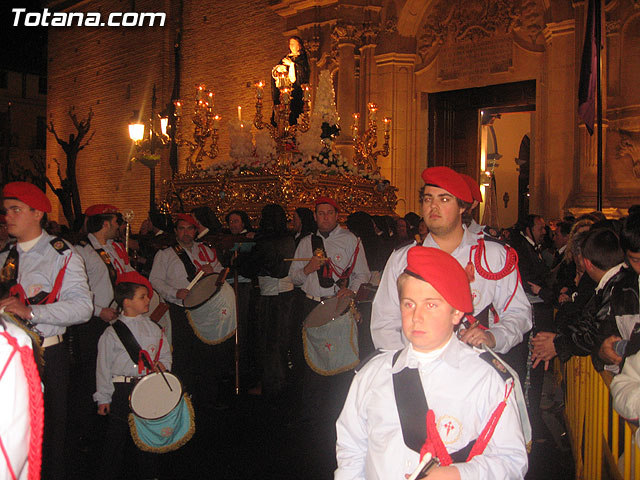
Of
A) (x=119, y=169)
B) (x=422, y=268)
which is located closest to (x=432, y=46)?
(x=422, y=268)

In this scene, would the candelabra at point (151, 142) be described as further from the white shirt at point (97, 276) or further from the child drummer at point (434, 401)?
the child drummer at point (434, 401)

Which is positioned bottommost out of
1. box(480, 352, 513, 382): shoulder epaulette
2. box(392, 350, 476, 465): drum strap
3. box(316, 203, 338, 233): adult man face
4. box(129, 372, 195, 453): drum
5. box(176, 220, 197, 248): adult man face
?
box(129, 372, 195, 453): drum

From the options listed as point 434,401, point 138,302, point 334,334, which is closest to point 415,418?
point 434,401

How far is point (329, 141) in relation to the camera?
1084cm

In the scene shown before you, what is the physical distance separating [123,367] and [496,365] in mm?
3139

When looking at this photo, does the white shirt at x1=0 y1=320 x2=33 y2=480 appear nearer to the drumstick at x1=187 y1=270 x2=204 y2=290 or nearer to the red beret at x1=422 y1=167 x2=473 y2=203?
the red beret at x1=422 y1=167 x2=473 y2=203

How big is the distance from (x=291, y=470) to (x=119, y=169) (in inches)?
878

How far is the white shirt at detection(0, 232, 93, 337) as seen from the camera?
4055mm

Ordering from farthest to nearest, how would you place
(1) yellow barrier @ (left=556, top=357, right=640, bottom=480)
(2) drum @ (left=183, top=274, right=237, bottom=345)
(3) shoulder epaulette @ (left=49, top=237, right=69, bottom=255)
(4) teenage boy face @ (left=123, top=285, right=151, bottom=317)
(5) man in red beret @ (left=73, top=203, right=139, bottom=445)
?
(2) drum @ (left=183, top=274, right=237, bottom=345) → (5) man in red beret @ (left=73, top=203, right=139, bottom=445) → (4) teenage boy face @ (left=123, top=285, right=151, bottom=317) → (3) shoulder epaulette @ (left=49, top=237, right=69, bottom=255) → (1) yellow barrier @ (left=556, top=357, right=640, bottom=480)

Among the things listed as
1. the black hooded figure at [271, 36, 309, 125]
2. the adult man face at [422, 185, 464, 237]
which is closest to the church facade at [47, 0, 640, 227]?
the black hooded figure at [271, 36, 309, 125]

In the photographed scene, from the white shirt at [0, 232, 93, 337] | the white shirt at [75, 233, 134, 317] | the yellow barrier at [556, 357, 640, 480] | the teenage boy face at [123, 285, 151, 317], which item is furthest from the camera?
the white shirt at [75, 233, 134, 317]

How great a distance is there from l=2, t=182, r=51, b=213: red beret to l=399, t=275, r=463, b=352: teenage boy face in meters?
2.90

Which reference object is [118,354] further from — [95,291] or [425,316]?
[425,316]

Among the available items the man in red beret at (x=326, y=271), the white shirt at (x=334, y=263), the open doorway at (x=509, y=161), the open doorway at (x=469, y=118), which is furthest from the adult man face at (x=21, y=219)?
the open doorway at (x=509, y=161)
